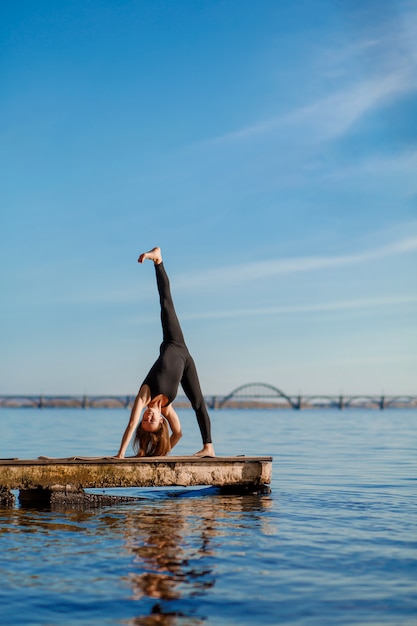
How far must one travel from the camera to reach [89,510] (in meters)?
12.4

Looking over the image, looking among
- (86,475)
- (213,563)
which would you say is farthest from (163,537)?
(86,475)

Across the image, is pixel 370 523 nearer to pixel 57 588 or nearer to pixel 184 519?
pixel 184 519

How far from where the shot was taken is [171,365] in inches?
508

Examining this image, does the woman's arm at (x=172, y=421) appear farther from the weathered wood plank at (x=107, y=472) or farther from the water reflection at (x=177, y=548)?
the water reflection at (x=177, y=548)

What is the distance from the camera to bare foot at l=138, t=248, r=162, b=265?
12.7m

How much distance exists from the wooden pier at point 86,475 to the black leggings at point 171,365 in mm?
787

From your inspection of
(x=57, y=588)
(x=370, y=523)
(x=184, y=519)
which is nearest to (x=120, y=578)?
(x=57, y=588)

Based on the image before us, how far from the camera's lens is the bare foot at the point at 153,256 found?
1266cm

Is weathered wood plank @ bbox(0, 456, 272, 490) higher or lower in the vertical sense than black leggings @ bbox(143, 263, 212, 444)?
lower

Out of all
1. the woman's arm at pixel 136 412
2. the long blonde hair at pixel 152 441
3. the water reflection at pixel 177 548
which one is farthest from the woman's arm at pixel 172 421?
the water reflection at pixel 177 548

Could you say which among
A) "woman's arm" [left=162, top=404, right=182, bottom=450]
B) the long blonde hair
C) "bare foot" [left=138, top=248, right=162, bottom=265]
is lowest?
the long blonde hair

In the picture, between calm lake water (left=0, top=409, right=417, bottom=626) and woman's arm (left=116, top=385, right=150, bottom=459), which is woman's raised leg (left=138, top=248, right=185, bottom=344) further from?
calm lake water (left=0, top=409, right=417, bottom=626)

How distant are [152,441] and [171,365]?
1.43 meters

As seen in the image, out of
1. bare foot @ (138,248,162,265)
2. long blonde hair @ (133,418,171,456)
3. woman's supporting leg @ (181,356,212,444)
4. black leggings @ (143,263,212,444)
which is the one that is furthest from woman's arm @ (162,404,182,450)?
bare foot @ (138,248,162,265)
